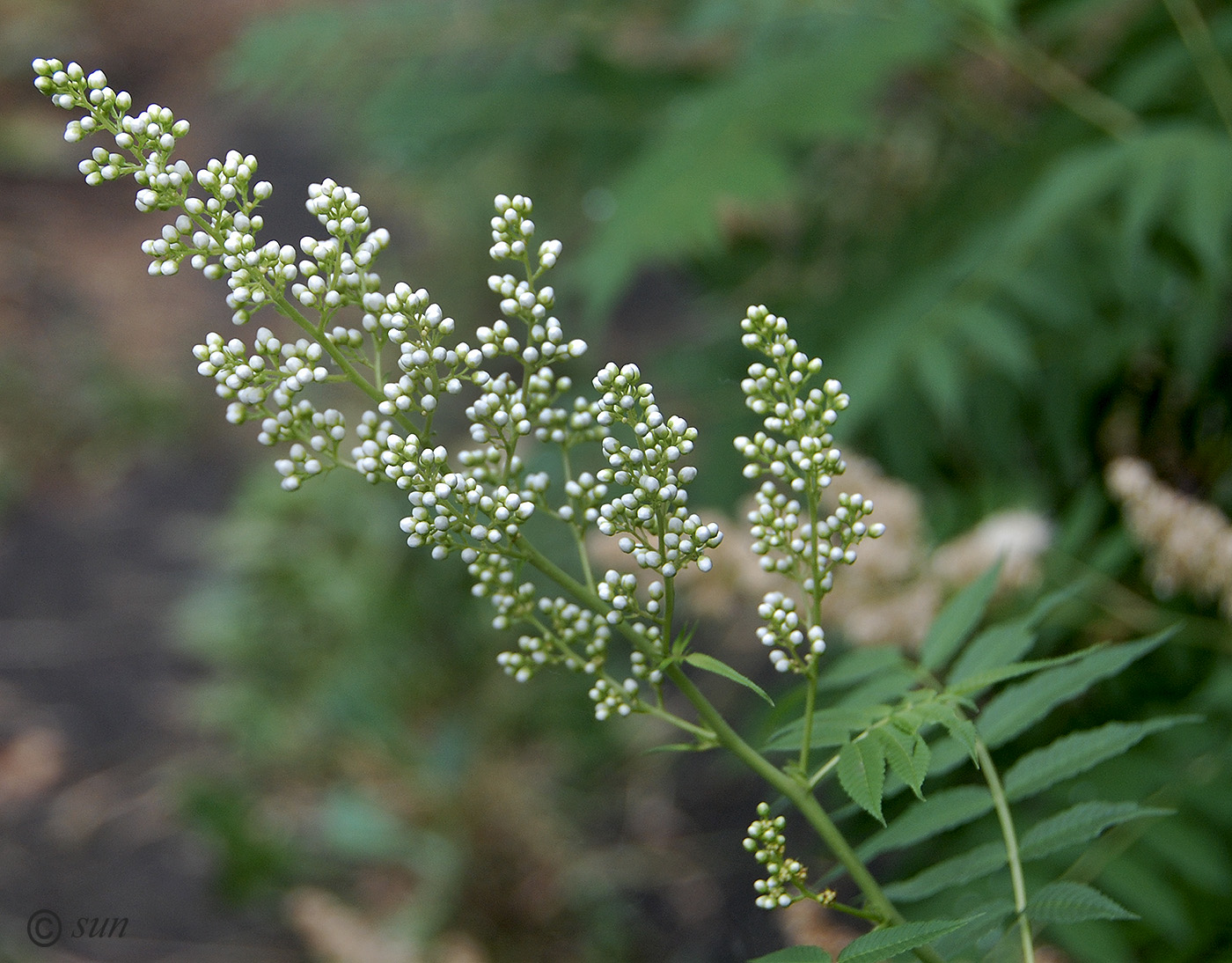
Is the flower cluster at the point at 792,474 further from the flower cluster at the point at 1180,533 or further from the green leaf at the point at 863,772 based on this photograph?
the flower cluster at the point at 1180,533

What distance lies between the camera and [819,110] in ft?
8.14

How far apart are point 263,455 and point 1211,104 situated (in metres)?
5.25

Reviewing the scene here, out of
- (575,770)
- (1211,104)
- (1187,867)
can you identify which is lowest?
(1187,867)

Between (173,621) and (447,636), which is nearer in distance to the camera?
(447,636)

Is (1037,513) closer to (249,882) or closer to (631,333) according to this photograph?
(249,882)

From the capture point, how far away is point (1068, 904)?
94 centimetres

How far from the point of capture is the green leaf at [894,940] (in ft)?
2.64

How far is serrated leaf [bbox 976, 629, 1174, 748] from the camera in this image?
3.45 ft

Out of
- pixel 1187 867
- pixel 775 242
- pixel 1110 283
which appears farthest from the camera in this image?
pixel 775 242

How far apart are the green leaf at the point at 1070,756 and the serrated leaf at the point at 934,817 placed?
41 millimetres

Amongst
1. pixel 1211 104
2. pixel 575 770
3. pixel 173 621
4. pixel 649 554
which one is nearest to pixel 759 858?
pixel 649 554

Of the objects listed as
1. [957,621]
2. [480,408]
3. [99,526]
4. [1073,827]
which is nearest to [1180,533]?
[957,621]

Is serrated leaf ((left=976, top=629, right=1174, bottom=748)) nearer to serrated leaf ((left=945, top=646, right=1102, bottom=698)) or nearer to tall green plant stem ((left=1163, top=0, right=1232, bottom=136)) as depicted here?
serrated leaf ((left=945, top=646, right=1102, bottom=698))
